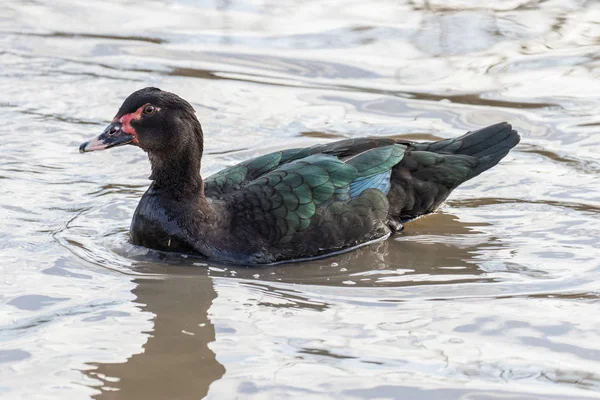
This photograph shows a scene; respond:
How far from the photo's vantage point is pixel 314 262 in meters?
8.18

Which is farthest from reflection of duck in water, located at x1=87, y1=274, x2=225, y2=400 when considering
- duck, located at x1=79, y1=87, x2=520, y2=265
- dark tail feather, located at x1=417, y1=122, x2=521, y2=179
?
dark tail feather, located at x1=417, y1=122, x2=521, y2=179

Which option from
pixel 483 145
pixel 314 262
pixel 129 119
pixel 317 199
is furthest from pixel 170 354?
pixel 483 145

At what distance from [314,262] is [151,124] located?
157 cm

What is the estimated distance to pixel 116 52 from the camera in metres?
12.9

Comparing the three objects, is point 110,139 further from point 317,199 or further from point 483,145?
point 483,145

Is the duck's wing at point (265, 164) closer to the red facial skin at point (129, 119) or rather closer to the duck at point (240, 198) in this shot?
the duck at point (240, 198)

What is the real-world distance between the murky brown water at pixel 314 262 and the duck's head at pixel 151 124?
2.72ft

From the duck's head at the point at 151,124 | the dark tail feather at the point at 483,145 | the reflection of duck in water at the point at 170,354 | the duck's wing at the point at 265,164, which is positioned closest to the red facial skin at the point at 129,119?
the duck's head at the point at 151,124

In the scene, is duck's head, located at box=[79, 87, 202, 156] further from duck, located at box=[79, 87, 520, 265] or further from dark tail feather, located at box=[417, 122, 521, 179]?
dark tail feather, located at box=[417, 122, 521, 179]

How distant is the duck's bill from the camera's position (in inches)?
316

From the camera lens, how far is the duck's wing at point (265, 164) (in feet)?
28.0

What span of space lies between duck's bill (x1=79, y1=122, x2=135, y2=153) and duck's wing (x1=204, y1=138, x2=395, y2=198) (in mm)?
796

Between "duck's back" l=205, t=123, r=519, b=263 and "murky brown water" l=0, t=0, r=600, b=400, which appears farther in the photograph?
"duck's back" l=205, t=123, r=519, b=263

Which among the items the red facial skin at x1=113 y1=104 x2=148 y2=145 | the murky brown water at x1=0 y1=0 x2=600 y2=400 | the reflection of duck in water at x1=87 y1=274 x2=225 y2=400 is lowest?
the reflection of duck in water at x1=87 y1=274 x2=225 y2=400
